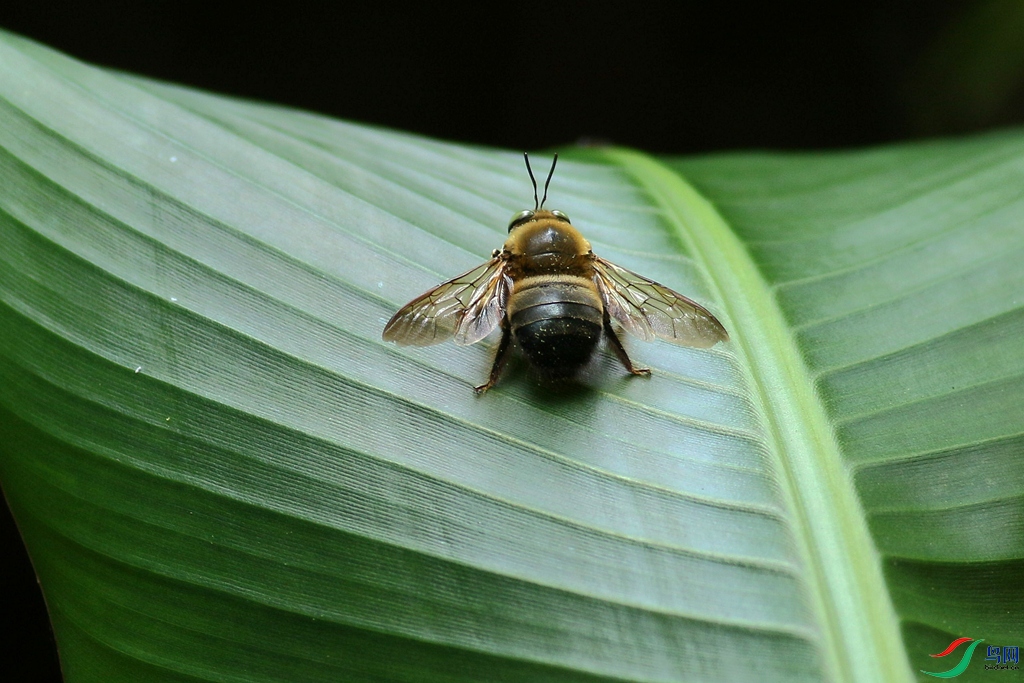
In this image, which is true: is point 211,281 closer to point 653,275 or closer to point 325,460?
point 325,460

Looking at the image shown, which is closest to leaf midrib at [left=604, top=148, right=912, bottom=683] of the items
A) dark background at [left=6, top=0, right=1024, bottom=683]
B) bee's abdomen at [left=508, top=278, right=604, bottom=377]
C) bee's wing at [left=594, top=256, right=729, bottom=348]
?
bee's wing at [left=594, top=256, right=729, bottom=348]

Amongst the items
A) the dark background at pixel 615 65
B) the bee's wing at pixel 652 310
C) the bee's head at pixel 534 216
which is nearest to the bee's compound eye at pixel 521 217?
the bee's head at pixel 534 216

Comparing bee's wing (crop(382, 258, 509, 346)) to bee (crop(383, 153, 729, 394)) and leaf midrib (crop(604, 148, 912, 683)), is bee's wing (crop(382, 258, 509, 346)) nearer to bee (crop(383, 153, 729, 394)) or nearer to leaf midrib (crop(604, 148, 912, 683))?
bee (crop(383, 153, 729, 394))

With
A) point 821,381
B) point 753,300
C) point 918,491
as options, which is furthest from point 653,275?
point 918,491

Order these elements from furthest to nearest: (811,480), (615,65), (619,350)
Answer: (615,65), (619,350), (811,480)

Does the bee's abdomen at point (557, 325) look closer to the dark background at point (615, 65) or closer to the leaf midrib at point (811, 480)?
the leaf midrib at point (811, 480)

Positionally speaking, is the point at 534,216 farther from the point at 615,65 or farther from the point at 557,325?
the point at 615,65

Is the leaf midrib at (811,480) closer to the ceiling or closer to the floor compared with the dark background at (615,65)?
closer to the floor

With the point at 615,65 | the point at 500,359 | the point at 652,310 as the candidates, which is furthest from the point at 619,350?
the point at 615,65

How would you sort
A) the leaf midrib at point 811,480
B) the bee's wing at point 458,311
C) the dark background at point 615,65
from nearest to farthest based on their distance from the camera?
the leaf midrib at point 811,480, the bee's wing at point 458,311, the dark background at point 615,65
